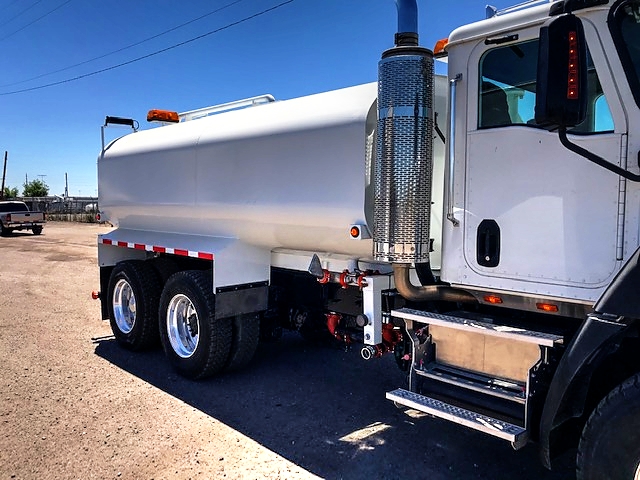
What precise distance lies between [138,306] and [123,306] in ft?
2.23

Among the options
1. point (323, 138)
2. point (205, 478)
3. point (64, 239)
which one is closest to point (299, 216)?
point (323, 138)

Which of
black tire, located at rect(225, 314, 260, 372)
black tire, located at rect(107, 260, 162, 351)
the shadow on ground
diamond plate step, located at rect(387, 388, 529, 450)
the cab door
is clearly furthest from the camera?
black tire, located at rect(107, 260, 162, 351)

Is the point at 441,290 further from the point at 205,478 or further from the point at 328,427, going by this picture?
the point at 205,478

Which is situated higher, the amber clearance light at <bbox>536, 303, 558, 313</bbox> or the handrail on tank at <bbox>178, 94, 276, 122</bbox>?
the handrail on tank at <bbox>178, 94, 276, 122</bbox>

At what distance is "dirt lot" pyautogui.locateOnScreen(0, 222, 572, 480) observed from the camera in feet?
13.0

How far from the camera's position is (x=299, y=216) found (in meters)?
4.78

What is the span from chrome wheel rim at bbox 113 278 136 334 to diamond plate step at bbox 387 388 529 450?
4.63 metres

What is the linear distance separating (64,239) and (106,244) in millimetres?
19759

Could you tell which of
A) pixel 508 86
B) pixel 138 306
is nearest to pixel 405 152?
pixel 508 86

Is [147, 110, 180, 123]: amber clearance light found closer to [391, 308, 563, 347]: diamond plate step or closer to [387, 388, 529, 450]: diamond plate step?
[391, 308, 563, 347]: diamond plate step

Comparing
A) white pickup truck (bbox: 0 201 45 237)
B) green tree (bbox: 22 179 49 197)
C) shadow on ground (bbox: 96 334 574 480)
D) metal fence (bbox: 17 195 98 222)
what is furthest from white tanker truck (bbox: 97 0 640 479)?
green tree (bbox: 22 179 49 197)

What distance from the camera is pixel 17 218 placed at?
28344 millimetres

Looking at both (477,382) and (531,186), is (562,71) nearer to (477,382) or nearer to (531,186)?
(531,186)

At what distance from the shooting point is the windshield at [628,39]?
2.92 meters
